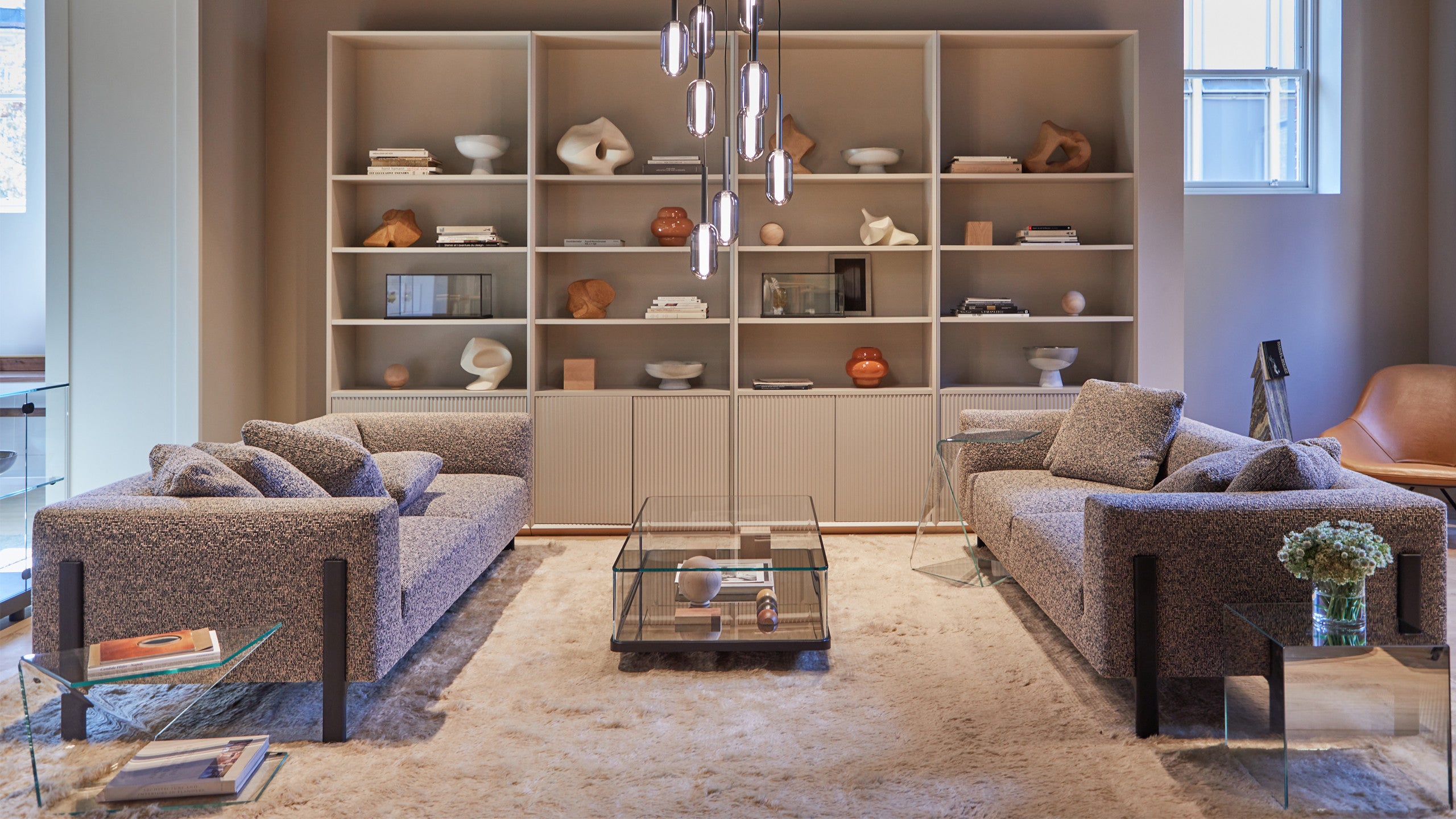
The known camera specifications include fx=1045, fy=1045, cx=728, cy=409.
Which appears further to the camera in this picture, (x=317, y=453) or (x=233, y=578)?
(x=317, y=453)

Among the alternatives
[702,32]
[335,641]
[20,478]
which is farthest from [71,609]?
[702,32]

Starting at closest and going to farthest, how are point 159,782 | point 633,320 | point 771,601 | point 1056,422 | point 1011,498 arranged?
1. point 159,782
2. point 771,601
3. point 1011,498
4. point 1056,422
5. point 633,320

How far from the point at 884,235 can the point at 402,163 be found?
7.60ft

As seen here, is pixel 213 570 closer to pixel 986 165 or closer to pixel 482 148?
pixel 482 148

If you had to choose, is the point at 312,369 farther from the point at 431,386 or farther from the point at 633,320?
the point at 633,320

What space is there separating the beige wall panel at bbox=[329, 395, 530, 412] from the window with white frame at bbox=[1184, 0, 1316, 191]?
3.72 metres

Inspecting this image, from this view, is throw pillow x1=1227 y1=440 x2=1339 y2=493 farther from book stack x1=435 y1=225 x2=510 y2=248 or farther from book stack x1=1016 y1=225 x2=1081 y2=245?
book stack x1=435 y1=225 x2=510 y2=248

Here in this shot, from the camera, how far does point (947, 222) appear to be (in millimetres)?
5266

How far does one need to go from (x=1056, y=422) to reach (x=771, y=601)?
5.95 feet

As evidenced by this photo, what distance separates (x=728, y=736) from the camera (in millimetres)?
2496

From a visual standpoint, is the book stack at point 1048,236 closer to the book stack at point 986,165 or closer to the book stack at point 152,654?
the book stack at point 986,165

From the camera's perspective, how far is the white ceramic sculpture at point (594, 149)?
16.2ft

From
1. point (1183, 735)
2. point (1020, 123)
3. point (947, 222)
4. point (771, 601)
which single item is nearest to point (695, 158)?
point (947, 222)

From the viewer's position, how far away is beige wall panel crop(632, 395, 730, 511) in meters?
4.96
